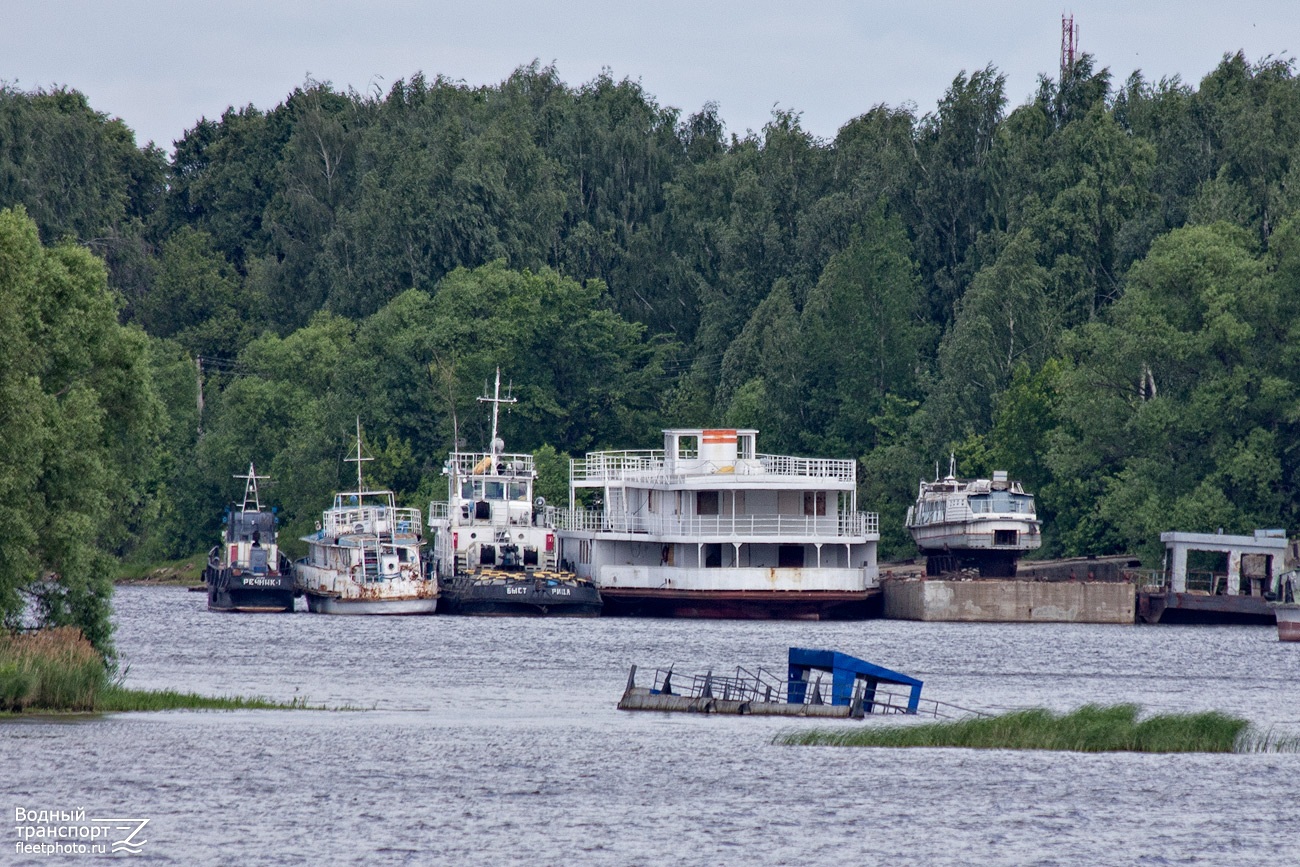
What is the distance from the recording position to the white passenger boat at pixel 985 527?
9331 cm

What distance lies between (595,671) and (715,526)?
2821 cm

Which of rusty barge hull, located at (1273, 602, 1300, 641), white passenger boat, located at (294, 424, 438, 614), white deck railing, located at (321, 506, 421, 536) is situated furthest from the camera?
white deck railing, located at (321, 506, 421, 536)

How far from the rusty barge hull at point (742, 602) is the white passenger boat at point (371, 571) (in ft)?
25.3

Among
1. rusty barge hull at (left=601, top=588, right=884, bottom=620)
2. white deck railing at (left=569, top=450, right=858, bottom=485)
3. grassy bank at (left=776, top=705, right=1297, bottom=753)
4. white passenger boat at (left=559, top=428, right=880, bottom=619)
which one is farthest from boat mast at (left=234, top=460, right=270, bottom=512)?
grassy bank at (left=776, top=705, right=1297, bottom=753)

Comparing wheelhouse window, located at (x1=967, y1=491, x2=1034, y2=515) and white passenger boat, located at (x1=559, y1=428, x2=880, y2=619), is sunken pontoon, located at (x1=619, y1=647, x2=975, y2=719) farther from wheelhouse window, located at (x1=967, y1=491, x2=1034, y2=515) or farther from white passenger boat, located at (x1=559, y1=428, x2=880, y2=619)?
wheelhouse window, located at (x1=967, y1=491, x2=1034, y2=515)

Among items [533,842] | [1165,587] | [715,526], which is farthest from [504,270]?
[533,842]

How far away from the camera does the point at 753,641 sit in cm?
7675

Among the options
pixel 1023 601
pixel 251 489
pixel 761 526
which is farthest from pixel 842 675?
pixel 251 489

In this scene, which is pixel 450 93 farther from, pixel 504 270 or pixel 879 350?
pixel 879 350

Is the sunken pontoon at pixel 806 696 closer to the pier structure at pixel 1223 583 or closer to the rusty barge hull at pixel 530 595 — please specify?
the pier structure at pixel 1223 583

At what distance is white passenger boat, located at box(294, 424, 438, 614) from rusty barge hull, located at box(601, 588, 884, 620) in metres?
7.71

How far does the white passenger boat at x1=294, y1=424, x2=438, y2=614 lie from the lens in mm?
90500

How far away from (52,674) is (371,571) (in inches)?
1848

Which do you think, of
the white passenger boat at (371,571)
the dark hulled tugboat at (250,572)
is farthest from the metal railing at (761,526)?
the dark hulled tugboat at (250,572)
